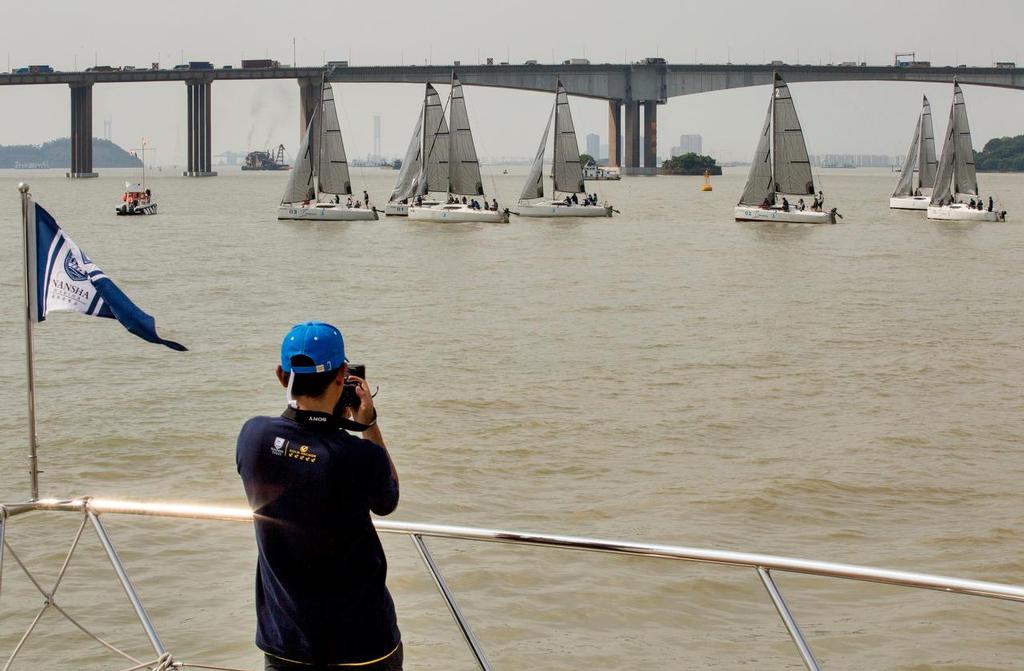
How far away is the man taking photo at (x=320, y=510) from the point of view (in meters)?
4.08

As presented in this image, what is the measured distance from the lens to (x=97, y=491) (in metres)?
14.5

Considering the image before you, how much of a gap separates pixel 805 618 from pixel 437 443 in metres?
7.22

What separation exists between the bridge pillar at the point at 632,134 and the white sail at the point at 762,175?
9059cm

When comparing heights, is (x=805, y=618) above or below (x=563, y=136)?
below

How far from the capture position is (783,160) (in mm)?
68438

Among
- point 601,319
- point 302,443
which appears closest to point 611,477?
point 302,443

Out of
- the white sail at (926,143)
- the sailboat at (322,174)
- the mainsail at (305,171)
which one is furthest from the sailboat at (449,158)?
the white sail at (926,143)

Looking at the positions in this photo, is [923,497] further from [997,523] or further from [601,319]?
[601,319]

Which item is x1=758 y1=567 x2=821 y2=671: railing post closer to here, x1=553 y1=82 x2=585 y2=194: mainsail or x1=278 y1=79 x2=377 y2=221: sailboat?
x1=278 y1=79 x2=377 y2=221: sailboat

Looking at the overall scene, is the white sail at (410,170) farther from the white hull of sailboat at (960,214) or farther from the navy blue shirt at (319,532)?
the navy blue shirt at (319,532)

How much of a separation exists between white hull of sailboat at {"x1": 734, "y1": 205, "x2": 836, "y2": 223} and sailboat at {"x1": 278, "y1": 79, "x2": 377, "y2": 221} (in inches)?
762

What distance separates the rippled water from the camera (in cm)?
1020

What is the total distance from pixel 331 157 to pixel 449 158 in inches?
240

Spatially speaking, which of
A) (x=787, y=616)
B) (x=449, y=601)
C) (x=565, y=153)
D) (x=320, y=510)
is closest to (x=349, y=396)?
(x=320, y=510)
